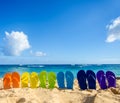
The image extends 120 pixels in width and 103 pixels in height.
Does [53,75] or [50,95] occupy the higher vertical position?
[53,75]

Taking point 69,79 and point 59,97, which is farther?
point 69,79

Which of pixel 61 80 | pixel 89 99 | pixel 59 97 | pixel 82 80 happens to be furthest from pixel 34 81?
pixel 89 99

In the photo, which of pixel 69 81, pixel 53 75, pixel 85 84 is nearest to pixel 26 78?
pixel 53 75

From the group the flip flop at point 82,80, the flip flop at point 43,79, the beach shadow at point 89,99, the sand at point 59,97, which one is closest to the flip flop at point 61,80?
the flip flop at point 43,79

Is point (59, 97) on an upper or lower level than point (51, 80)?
lower

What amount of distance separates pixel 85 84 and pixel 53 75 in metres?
1.05

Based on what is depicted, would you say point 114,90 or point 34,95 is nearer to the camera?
point 34,95

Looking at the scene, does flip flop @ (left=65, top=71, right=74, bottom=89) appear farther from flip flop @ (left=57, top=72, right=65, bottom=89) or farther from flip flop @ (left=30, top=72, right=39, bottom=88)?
flip flop @ (left=30, top=72, right=39, bottom=88)

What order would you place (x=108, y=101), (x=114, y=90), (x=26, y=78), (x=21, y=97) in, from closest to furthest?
1. (x=108, y=101)
2. (x=21, y=97)
3. (x=114, y=90)
4. (x=26, y=78)

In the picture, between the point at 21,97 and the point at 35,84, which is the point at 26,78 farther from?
the point at 21,97

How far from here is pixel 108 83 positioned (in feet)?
22.1

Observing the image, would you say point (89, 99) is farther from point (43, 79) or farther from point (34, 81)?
point (34, 81)

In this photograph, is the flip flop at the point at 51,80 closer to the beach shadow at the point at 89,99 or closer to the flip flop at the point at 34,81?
the flip flop at the point at 34,81

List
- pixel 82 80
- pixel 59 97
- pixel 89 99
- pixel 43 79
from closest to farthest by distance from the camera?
pixel 89 99, pixel 59 97, pixel 82 80, pixel 43 79
